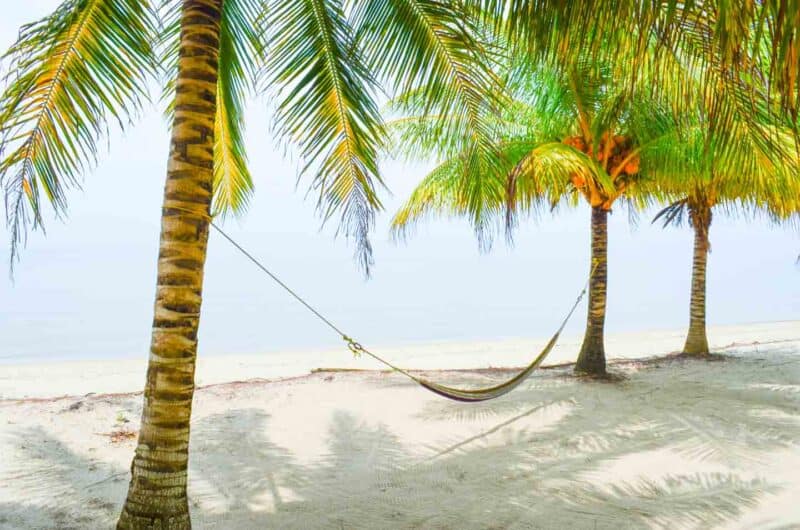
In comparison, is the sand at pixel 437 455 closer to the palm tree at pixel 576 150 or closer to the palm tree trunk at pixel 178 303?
the palm tree trunk at pixel 178 303

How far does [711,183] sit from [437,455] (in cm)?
432

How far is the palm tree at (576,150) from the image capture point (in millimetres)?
5785

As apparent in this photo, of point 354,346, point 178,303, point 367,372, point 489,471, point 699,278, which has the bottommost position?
point 489,471

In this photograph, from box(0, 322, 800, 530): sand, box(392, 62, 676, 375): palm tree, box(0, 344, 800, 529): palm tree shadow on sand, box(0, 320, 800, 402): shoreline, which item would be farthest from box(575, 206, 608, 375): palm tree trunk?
box(0, 344, 800, 529): palm tree shadow on sand

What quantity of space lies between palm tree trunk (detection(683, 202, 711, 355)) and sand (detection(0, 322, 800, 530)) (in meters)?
1.69

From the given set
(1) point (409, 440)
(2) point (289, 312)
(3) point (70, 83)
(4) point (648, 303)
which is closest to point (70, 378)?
(1) point (409, 440)

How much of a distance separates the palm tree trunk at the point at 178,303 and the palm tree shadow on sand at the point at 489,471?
22.1 inches

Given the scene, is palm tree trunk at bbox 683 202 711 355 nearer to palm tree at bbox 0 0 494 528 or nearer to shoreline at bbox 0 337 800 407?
shoreline at bbox 0 337 800 407

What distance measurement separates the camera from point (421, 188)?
7570 millimetres

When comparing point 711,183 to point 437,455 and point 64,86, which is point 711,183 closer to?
point 437,455

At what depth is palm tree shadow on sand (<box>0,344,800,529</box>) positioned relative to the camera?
10.8ft

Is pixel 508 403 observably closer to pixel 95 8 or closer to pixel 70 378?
pixel 95 8

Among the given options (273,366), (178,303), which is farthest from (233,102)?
(273,366)

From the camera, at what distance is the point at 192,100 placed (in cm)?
273
